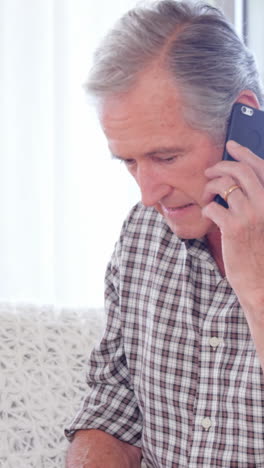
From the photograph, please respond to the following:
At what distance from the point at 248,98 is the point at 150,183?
0.20 meters

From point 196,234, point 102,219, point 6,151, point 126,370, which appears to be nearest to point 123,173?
point 102,219

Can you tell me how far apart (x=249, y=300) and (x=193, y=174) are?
0.66 ft

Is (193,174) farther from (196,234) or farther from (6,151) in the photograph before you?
(6,151)

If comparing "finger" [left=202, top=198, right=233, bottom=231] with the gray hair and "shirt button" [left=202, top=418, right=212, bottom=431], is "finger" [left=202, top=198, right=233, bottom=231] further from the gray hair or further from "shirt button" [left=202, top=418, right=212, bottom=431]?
"shirt button" [left=202, top=418, right=212, bottom=431]

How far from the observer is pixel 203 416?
144 cm

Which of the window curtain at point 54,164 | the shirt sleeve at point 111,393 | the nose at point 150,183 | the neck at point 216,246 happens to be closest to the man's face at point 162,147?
the nose at point 150,183

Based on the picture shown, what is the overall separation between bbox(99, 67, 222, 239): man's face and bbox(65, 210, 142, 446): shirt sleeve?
287 millimetres

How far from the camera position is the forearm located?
152 centimetres

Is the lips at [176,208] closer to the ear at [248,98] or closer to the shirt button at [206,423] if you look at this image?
the ear at [248,98]

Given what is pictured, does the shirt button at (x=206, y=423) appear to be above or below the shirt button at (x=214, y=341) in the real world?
below

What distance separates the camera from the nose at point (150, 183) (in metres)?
1.33

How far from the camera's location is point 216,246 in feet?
4.93

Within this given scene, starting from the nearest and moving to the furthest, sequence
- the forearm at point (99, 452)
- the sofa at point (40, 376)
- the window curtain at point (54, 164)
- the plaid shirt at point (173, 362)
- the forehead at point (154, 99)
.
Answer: the forehead at point (154, 99), the plaid shirt at point (173, 362), the forearm at point (99, 452), the sofa at point (40, 376), the window curtain at point (54, 164)

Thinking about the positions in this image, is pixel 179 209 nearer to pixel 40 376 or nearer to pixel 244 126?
pixel 244 126
